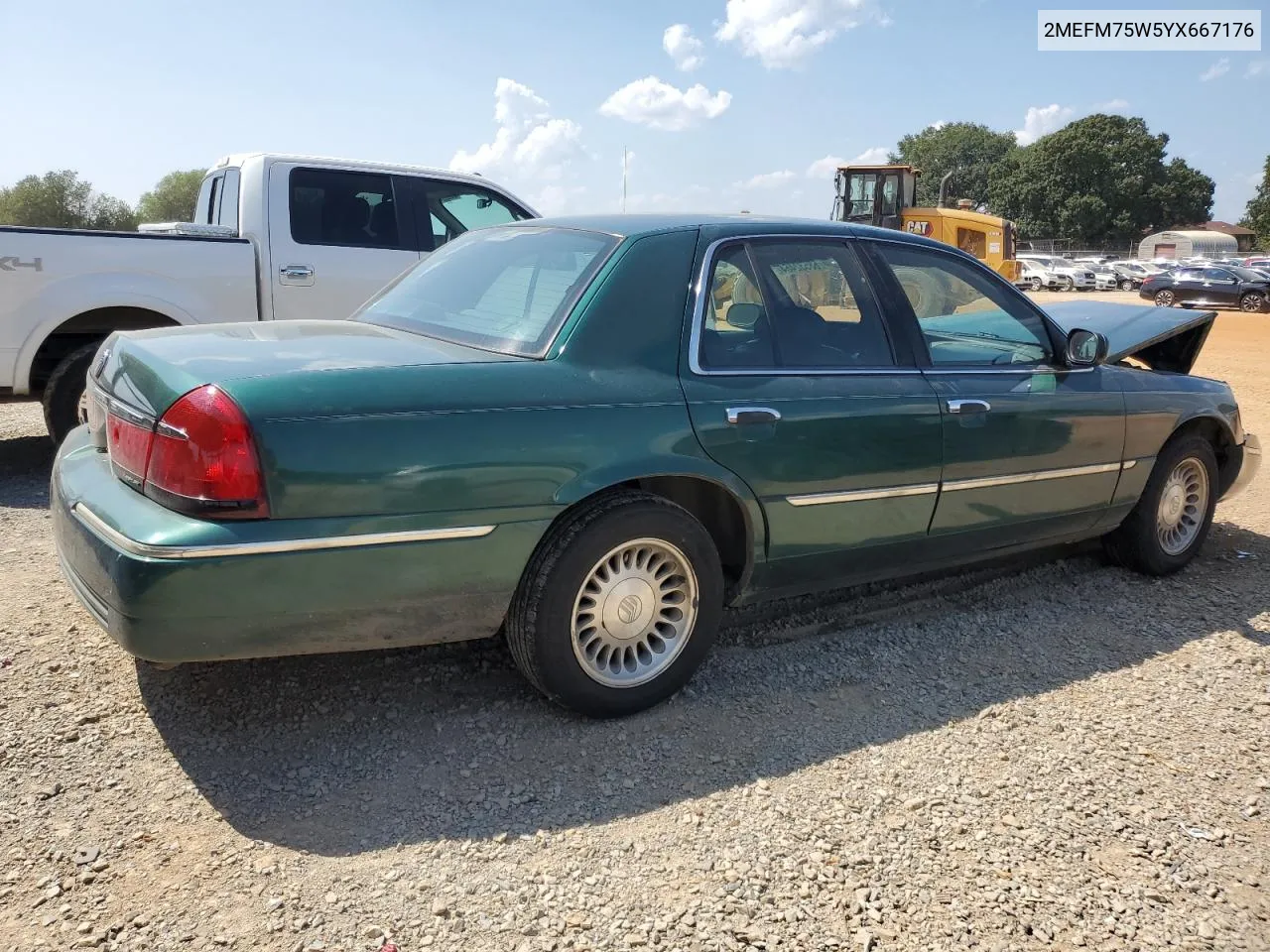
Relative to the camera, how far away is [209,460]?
2.51 m

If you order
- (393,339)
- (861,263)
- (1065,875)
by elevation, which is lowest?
(1065,875)

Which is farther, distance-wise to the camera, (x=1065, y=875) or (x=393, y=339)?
(x=393, y=339)

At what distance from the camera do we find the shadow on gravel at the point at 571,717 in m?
2.71

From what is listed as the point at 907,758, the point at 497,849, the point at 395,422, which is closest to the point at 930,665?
the point at 907,758

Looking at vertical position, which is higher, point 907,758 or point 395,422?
point 395,422

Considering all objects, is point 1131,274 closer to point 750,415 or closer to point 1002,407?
point 1002,407

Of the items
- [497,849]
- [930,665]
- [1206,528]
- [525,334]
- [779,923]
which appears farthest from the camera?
[1206,528]

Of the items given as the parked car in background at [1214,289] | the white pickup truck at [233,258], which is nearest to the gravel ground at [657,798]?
the white pickup truck at [233,258]

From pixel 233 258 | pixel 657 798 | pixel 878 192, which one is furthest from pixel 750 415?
pixel 878 192

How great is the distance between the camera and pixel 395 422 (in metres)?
2.65

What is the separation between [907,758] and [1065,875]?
60 cm

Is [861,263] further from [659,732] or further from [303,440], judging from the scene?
[303,440]

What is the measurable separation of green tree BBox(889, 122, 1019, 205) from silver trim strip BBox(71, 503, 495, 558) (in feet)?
354

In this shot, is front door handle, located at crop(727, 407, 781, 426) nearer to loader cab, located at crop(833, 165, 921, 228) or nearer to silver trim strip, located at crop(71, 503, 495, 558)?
silver trim strip, located at crop(71, 503, 495, 558)
